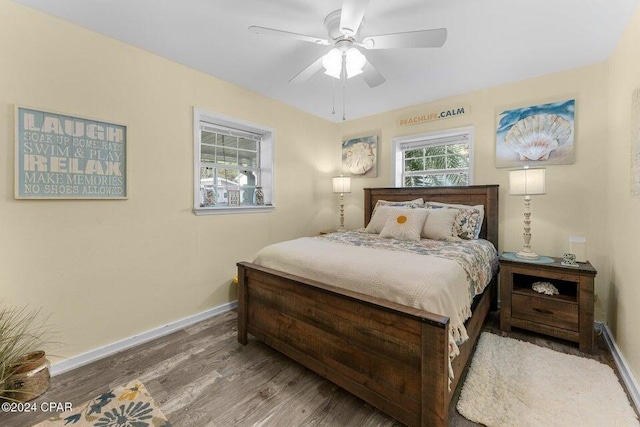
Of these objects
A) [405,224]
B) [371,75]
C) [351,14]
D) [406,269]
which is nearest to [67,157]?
[351,14]

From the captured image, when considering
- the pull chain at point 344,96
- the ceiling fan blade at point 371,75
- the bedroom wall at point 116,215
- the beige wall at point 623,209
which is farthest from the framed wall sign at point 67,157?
the beige wall at point 623,209

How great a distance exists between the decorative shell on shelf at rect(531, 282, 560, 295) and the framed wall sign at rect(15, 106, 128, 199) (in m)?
3.57

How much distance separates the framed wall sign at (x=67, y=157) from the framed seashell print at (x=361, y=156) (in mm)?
2890

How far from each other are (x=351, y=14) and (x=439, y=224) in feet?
6.46

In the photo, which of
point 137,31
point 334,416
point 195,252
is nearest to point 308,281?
point 334,416

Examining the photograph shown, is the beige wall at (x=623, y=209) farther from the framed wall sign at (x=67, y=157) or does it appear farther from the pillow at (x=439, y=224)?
the framed wall sign at (x=67, y=157)

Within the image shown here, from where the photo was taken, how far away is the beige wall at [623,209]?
171cm

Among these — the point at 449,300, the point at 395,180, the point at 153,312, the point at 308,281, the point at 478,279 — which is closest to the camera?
the point at 449,300

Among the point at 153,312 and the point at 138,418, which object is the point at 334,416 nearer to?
the point at 138,418

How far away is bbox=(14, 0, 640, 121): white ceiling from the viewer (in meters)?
1.76

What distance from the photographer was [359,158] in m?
4.09

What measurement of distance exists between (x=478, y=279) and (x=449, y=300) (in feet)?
2.51

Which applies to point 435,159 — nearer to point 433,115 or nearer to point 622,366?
point 433,115

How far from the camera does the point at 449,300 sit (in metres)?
1.41
